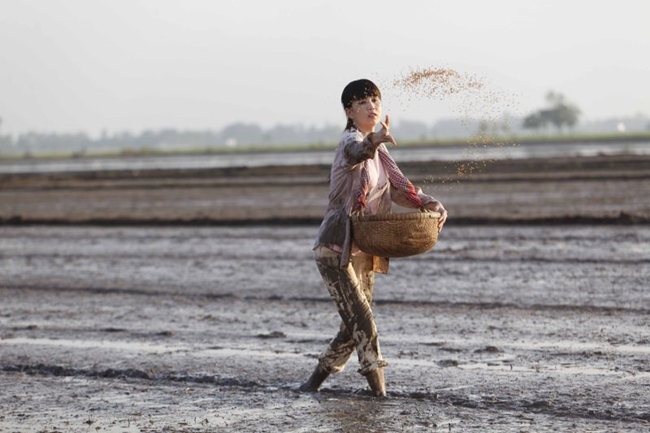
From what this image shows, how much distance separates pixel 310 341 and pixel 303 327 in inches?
32.1

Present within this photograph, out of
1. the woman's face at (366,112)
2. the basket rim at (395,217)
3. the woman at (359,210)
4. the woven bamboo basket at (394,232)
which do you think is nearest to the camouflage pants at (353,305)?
the woman at (359,210)

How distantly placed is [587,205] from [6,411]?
1766 centimetres

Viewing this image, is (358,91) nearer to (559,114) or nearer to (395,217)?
(395,217)

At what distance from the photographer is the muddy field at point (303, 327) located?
782cm

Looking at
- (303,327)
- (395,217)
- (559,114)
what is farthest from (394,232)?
(559,114)

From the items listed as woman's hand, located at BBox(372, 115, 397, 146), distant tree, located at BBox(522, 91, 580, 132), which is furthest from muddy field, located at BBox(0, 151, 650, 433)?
distant tree, located at BBox(522, 91, 580, 132)

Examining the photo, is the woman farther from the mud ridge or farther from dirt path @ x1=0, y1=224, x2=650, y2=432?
the mud ridge

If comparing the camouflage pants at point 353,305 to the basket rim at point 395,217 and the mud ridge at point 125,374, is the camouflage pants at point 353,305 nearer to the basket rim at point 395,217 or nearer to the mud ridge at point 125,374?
the basket rim at point 395,217

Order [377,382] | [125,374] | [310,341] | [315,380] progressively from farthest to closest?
[310,341] < [125,374] < [315,380] < [377,382]

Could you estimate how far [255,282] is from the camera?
1469 cm

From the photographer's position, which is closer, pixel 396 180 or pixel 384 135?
pixel 384 135

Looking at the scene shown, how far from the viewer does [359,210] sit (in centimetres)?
788

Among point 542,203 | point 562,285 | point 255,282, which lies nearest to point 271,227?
point 542,203

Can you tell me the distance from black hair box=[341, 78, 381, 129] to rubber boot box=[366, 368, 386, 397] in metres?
1.50
